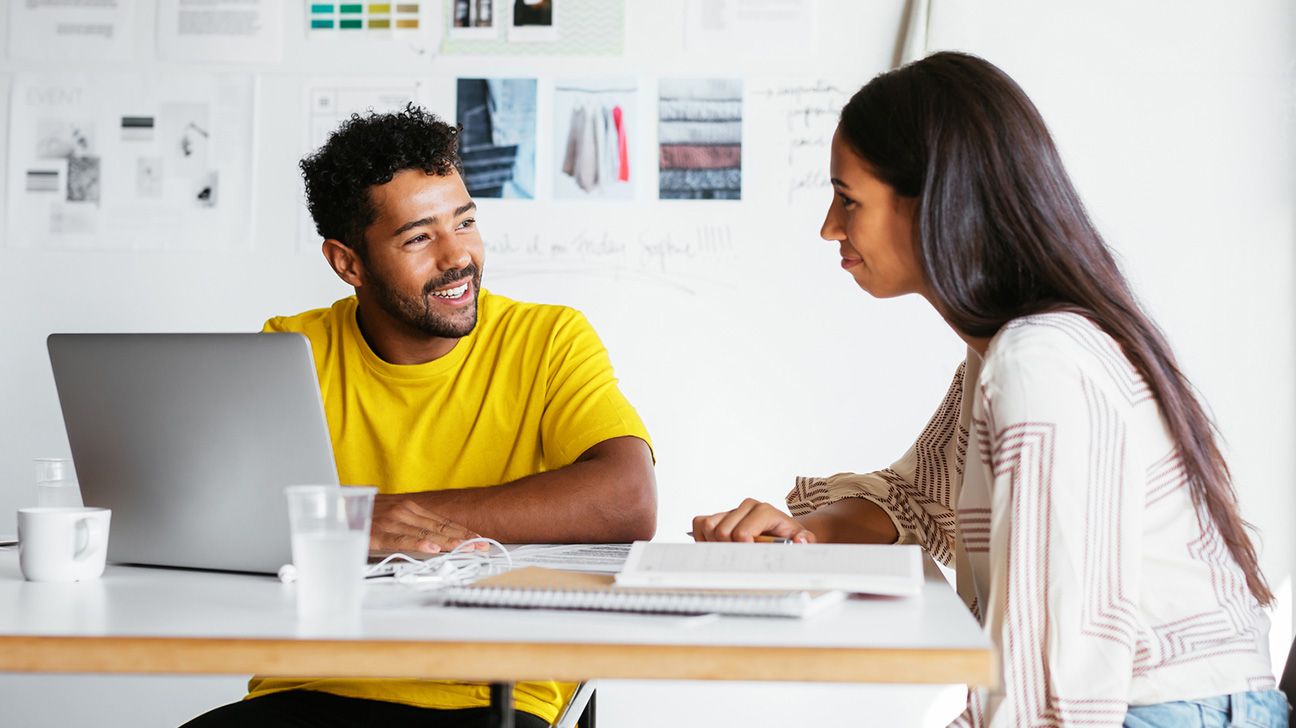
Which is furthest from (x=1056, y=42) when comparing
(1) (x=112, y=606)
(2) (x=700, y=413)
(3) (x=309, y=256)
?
(1) (x=112, y=606)

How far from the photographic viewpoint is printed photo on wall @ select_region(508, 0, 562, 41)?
7.91ft

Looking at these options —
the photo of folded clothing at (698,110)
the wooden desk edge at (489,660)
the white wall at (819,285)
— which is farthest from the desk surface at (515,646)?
the photo of folded clothing at (698,110)

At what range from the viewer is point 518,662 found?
0.81 m

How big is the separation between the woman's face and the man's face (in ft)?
2.24

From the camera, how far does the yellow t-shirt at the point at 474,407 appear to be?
177cm

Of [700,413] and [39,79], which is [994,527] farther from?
[39,79]

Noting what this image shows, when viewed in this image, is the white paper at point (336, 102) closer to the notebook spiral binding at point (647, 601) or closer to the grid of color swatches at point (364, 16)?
the grid of color swatches at point (364, 16)

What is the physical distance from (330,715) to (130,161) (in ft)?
4.97

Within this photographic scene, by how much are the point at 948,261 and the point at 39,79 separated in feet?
6.81

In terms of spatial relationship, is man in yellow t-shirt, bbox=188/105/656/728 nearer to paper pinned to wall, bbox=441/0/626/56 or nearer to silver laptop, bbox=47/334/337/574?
silver laptop, bbox=47/334/337/574

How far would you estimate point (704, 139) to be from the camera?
7.81ft

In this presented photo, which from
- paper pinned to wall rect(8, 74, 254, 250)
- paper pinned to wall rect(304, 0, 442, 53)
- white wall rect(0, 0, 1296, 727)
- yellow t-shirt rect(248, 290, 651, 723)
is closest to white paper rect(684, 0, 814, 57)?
white wall rect(0, 0, 1296, 727)

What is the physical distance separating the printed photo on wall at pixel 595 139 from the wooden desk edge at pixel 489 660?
1.67 meters

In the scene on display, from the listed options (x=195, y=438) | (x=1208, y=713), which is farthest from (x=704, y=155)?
(x=1208, y=713)
